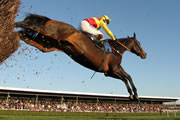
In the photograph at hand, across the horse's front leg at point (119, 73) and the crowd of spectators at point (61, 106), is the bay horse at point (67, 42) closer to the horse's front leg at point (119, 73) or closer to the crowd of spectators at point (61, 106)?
the horse's front leg at point (119, 73)

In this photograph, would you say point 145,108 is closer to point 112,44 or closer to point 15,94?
point 15,94

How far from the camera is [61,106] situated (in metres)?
39.9

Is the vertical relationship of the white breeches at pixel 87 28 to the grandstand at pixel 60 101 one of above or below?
above

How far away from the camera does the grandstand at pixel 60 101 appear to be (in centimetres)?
3556

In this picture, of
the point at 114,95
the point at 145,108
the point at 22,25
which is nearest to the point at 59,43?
the point at 22,25

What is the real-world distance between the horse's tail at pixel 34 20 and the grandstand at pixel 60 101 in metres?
30.2

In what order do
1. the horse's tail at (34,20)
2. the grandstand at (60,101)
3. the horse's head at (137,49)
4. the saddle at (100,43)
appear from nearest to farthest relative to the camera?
the horse's tail at (34,20) → the saddle at (100,43) → the horse's head at (137,49) → the grandstand at (60,101)

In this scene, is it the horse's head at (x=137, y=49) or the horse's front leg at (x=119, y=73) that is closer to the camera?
the horse's front leg at (x=119, y=73)

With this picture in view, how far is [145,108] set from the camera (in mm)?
49656

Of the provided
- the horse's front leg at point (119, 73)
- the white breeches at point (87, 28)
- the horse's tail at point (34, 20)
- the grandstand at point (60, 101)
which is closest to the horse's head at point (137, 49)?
the horse's front leg at point (119, 73)

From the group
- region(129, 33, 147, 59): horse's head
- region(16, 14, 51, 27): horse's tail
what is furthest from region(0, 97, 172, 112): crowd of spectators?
region(16, 14, 51, 27): horse's tail

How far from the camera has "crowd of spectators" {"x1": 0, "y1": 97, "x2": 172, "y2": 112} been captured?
34656 millimetres

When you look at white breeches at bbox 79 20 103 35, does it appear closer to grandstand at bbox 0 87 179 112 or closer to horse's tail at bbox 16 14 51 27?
horse's tail at bbox 16 14 51 27

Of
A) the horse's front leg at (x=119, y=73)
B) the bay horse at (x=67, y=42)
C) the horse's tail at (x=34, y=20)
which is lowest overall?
the horse's front leg at (x=119, y=73)
